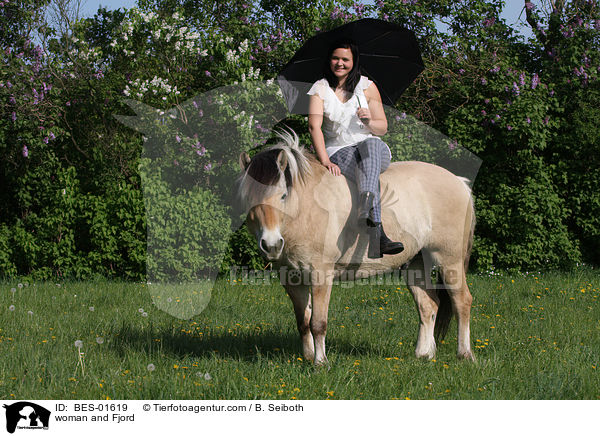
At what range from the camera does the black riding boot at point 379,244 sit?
4.70 m

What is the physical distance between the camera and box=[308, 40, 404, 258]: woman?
471cm

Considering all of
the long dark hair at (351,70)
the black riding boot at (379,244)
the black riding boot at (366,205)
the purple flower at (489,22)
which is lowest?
the black riding boot at (379,244)

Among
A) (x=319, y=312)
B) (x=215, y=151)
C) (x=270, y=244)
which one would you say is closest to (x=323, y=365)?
(x=319, y=312)

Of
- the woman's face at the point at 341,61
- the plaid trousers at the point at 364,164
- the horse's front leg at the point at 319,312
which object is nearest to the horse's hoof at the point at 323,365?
the horse's front leg at the point at 319,312

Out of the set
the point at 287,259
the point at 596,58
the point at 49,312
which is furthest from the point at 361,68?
the point at 596,58

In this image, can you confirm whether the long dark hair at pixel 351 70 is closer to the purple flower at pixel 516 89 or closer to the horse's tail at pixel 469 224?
the horse's tail at pixel 469 224

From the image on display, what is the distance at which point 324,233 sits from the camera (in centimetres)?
466

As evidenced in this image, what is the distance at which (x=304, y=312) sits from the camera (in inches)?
195

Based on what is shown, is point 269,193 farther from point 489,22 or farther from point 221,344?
point 489,22

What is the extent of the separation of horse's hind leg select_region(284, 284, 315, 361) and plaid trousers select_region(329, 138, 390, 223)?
899 mm

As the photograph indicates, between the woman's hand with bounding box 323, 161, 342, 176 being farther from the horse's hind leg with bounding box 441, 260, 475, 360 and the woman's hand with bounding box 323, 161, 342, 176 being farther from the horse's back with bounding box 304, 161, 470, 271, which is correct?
the horse's hind leg with bounding box 441, 260, 475, 360

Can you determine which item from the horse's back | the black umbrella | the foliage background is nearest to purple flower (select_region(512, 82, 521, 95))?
the foliage background

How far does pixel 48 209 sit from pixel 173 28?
3943 mm
